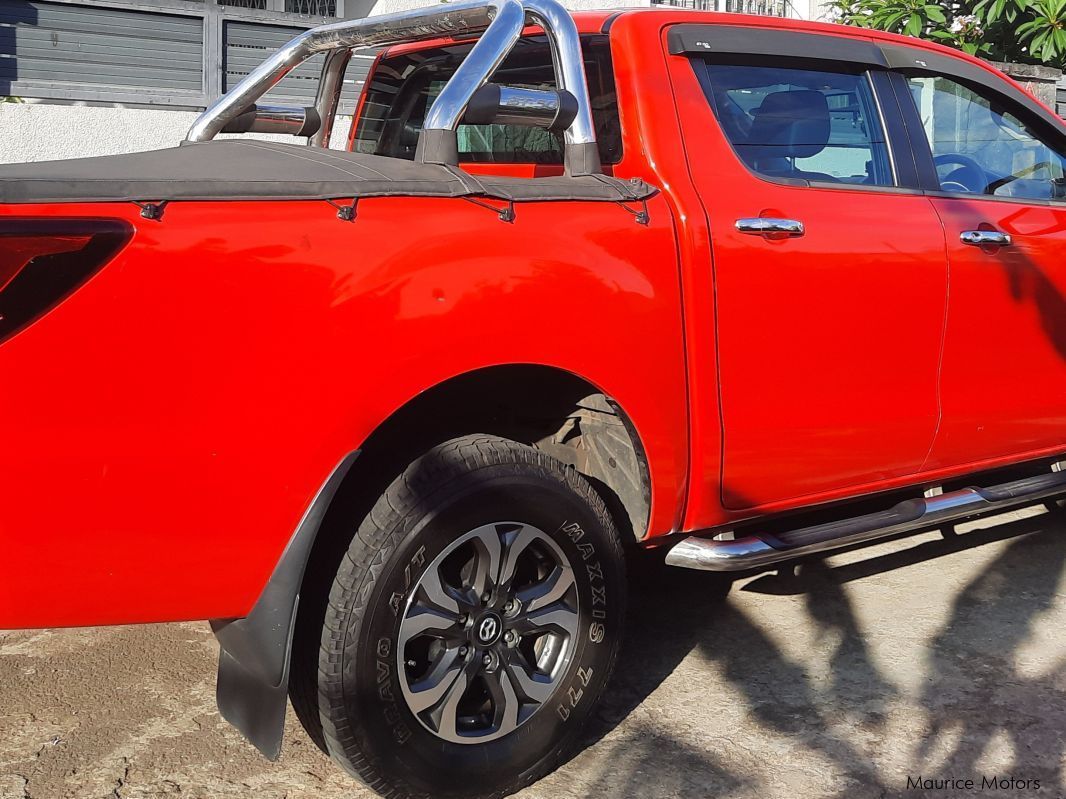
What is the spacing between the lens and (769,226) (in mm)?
3059

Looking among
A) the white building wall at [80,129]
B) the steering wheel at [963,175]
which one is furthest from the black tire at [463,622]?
the white building wall at [80,129]

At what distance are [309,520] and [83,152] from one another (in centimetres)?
639

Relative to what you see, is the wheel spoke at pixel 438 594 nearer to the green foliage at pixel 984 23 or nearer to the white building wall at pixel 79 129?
the white building wall at pixel 79 129

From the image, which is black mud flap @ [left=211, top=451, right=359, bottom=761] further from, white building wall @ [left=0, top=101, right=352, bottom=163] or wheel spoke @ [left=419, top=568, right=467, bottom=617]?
white building wall @ [left=0, top=101, right=352, bottom=163]

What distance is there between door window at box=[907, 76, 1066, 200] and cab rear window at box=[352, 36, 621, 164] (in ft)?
3.89

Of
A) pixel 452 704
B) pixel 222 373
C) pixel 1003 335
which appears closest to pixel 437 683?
pixel 452 704

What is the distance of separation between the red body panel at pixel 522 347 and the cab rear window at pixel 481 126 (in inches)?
2.9

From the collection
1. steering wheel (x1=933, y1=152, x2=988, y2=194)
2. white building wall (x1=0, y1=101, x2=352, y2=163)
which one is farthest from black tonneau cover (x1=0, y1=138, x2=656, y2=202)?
white building wall (x1=0, y1=101, x2=352, y2=163)

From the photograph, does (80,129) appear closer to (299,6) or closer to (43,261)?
(299,6)

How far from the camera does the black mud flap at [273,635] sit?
91.4 inches

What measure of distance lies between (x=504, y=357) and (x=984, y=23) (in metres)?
9.08

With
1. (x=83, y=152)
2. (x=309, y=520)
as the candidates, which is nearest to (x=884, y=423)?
(x=309, y=520)

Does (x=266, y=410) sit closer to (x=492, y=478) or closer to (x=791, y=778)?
(x=492, y=478)

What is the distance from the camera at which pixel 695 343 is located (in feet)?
9.53
